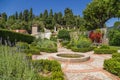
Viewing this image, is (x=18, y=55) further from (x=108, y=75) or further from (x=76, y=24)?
(x=76, y=24)

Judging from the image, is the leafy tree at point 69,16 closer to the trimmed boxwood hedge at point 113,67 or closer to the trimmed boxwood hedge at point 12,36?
the trimmed boxwood hedge at point 12,36

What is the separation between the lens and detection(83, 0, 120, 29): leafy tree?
3462 cm

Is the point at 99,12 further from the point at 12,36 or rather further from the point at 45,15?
the point at 45,15

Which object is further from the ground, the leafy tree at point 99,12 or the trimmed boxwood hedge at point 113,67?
the leafy tree at point 99,12

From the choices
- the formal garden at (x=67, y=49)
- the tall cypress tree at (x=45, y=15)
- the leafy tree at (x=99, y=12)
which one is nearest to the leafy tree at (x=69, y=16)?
the formal garden at (x=67, y=49)

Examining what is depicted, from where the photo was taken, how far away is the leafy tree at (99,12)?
3462 cm

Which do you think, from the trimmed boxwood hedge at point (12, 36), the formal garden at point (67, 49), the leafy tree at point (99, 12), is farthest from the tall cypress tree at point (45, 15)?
the trimmed boxwood hedge at point (12, 36)

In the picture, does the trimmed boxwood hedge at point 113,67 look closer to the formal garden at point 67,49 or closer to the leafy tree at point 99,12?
the formal garden at point 67,49

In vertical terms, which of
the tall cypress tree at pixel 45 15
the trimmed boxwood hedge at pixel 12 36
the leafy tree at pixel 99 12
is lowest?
the trimmed boxwood hedge at pixel 12 36

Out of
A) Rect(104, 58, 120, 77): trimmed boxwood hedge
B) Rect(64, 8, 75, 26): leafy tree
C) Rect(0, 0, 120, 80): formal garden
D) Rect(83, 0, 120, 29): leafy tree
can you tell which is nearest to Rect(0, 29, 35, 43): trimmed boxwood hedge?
Rect(0, 0, 120, 80): formal garden

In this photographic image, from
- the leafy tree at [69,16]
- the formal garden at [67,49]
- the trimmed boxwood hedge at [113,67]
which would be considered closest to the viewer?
the formal garden at [67,49]

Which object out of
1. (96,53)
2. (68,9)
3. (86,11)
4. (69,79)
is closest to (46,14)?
(68,9)

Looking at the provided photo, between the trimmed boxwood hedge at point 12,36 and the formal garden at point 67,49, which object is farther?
the trimmed boxwood hedge at point 12,36

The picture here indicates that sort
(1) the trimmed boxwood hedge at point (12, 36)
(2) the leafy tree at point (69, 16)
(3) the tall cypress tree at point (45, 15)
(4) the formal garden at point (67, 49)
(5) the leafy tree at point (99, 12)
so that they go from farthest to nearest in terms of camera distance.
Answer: (3) the tall cypress tree at point (45, 15) < (2) the leafy tree at point (69, 16) < (5) the leafy tree at point (99, 12) < (1) the trimmed boxwood hedge at point (12, 36) < (4) the formal garden at point (67, 49)
